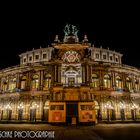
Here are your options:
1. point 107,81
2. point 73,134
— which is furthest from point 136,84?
point 73,134

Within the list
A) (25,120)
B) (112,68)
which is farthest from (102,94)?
(25,120)

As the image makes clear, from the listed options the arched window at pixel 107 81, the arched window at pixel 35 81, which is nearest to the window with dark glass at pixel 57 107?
the arched window at pixel 35 81

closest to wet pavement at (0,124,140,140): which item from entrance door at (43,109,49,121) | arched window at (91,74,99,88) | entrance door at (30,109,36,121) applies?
entrance door at (43,109,49,121)

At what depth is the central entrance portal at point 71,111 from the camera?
45.7m

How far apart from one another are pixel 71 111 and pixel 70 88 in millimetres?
5385

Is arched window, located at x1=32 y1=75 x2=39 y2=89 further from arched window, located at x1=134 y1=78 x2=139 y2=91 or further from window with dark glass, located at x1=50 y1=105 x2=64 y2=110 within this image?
arched window, located at x1=134 y1=78 x2=139 y2=91

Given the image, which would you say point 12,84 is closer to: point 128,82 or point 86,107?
point 86,107

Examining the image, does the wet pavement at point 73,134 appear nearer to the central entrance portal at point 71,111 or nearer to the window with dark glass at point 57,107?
the central entrance portal at point 71,111

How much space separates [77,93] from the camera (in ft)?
158

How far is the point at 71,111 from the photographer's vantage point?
46312 millimetres

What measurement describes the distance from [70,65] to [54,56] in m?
4.66

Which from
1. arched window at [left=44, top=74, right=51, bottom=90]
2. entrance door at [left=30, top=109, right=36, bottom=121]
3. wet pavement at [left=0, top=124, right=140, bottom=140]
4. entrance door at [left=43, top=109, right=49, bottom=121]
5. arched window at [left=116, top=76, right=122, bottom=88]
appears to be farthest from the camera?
arched window at [left=116, top=76, right=122, bottom=88]

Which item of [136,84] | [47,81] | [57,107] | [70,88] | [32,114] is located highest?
[47,81]

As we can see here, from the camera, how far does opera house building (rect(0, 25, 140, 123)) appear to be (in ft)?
156
